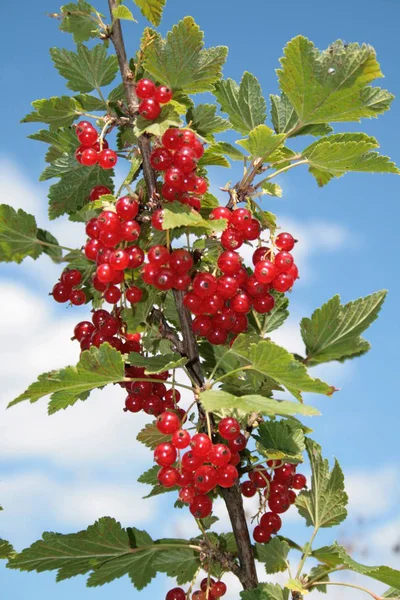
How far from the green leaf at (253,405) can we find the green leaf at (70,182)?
51.4 inches

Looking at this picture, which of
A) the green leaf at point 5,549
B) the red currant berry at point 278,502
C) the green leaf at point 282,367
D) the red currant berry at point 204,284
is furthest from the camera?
the green leaf at point 5,549

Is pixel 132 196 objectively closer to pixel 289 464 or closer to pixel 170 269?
pixel 170 269

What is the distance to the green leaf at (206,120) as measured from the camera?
276 centimetres

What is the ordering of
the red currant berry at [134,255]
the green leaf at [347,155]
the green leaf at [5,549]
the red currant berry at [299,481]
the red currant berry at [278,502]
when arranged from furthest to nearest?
the green leaf at [5,549] < the red currant berry at [299,481] < the red currant berry at [278,502] < the green leaf at [347,155] < the red currant berry at [134,255]

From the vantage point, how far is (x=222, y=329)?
265 cm

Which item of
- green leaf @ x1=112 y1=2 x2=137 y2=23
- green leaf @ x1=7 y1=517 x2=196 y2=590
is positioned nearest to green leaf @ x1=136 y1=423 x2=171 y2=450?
green leaf @ x1=7 y1=517 x2=196 y2=590

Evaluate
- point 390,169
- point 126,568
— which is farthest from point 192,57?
point 126,568

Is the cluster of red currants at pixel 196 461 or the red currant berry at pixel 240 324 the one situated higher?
the red currant berry at pixel 240 324

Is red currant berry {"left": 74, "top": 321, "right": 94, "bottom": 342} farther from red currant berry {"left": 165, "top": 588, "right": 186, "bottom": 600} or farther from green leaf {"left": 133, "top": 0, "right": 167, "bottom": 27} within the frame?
green leaf {"left": 133, "top": 0, "right": 167, "bottom": 27}

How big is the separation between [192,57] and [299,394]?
1371 mm

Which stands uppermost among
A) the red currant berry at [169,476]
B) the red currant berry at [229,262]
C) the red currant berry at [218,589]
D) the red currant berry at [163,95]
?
the red currant berry at [163,95]

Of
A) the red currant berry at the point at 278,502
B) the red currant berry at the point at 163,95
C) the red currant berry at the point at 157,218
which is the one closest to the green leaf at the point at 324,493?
the red currant berry at the point at 278,502

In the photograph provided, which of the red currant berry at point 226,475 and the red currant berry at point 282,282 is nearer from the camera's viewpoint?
the red currant berry at point 226,475

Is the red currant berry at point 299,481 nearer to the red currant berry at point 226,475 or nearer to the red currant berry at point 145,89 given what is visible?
the red currant berry at point 226,475
